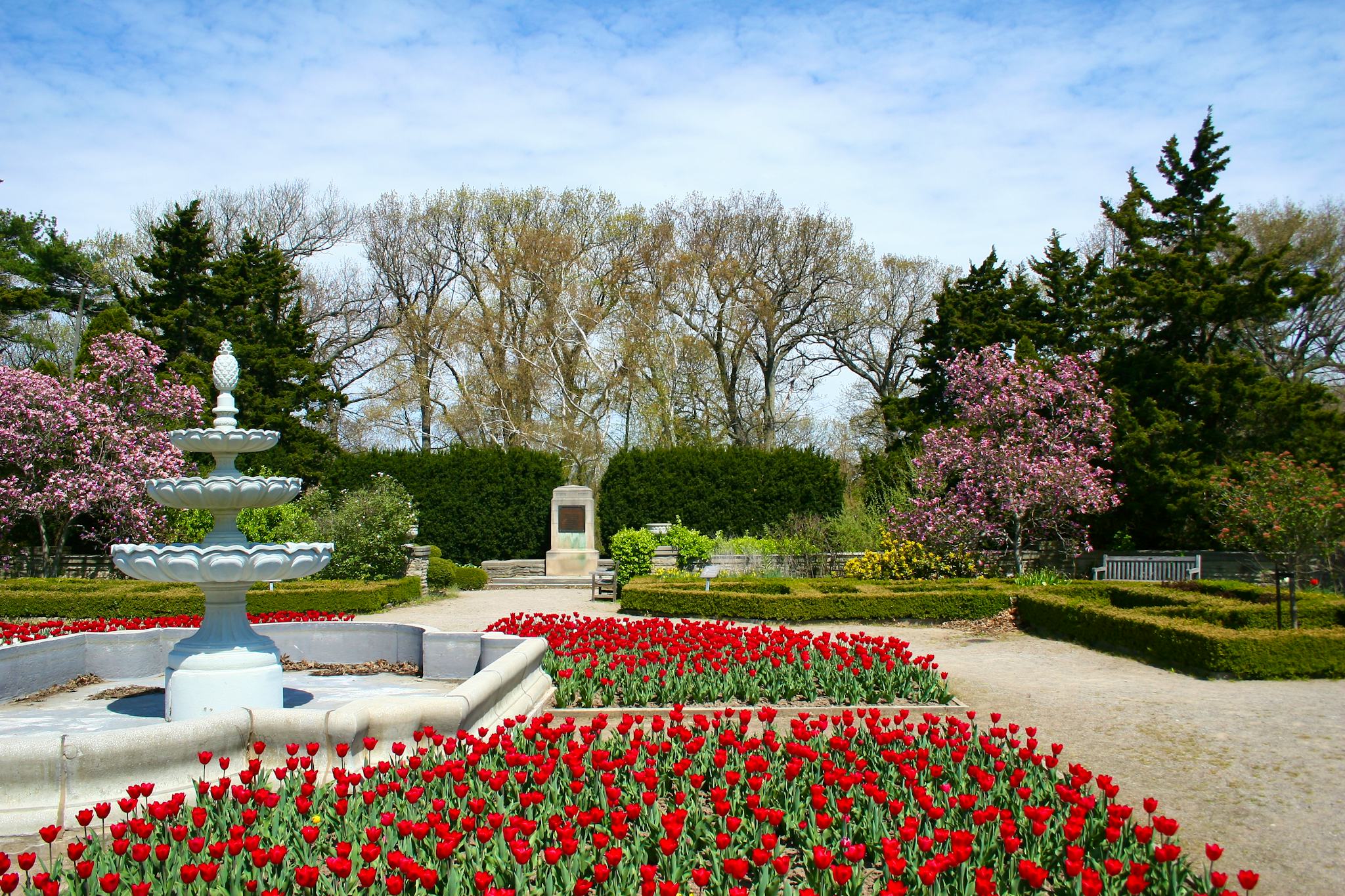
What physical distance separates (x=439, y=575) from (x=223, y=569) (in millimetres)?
15056

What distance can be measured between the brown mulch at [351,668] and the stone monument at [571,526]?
1508 centimetres

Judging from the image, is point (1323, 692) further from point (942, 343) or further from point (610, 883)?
point (942, 343)

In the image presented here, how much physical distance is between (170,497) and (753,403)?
1106 inches

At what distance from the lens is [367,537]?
62.9 ft

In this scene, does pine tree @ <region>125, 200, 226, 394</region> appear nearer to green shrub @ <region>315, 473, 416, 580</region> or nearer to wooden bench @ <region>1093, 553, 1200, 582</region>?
green shrub @ <region>315, 473, 416, 580</region>

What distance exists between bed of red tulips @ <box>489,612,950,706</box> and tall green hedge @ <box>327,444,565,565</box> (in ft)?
56.3

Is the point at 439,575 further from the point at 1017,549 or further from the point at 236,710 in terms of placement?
the point at 236,710

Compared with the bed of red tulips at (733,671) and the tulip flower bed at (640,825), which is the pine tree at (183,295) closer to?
the bed of red tulips at (733,671)

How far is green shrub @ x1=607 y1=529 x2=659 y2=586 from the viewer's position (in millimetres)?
20594

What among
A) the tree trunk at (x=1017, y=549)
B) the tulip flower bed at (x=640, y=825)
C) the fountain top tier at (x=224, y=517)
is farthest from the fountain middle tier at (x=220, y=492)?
the tree trunk at (x=1017, y=549)

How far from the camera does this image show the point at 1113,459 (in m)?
21.0

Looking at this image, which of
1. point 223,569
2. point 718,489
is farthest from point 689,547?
point 223,569

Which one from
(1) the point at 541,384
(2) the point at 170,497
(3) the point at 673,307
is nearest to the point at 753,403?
(3) the point at 673,307

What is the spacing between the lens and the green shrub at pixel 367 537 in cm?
1909
